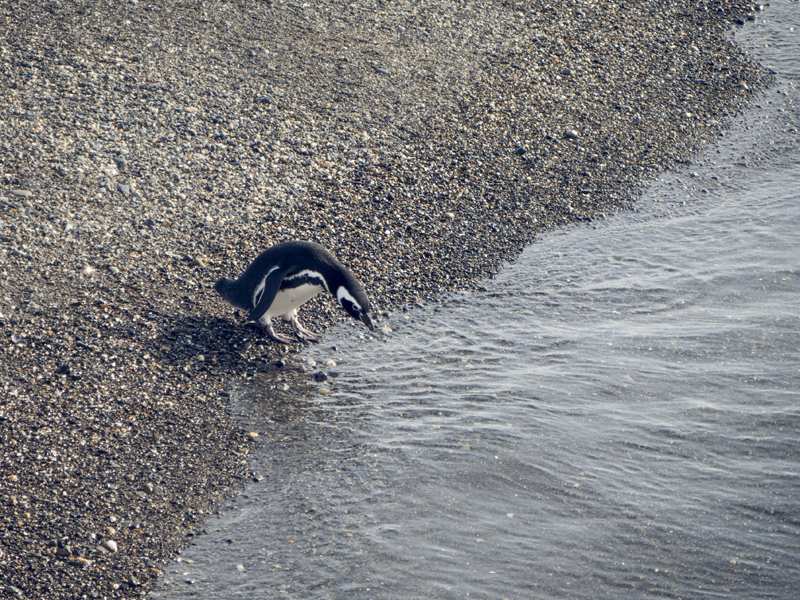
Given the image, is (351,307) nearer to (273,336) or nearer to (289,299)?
(289,299)

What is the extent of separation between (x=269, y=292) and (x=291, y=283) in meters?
0.19

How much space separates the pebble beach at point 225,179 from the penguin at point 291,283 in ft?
1.15

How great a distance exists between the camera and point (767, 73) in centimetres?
1131

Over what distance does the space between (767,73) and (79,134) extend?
9196 mm

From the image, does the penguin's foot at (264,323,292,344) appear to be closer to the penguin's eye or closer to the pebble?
the penguin's eye

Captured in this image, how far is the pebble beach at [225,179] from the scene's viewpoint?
192 inches

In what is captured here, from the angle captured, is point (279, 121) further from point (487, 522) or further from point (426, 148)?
point (487, 522)

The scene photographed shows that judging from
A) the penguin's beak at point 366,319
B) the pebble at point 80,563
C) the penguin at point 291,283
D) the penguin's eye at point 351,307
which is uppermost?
the penguin at point 291,283

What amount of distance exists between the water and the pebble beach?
1.20ft

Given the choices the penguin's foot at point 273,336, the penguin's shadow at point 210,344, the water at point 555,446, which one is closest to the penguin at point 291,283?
the penguin's foot at point 273,336

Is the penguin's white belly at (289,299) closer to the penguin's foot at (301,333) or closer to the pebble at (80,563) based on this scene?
the penguin's foot at (301,333)

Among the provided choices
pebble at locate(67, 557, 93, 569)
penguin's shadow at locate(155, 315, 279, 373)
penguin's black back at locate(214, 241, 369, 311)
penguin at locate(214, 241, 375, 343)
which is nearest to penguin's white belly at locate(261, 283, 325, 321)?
penguin at locate(214, 241, 375, 343)

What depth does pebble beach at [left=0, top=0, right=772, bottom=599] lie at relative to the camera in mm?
4871

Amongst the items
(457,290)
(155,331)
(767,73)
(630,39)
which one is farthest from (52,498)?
(767,73)
